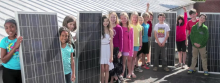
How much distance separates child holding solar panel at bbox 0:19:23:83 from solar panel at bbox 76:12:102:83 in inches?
51.9

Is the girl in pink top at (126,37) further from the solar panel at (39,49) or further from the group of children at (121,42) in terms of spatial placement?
the solar panel at (39,49)

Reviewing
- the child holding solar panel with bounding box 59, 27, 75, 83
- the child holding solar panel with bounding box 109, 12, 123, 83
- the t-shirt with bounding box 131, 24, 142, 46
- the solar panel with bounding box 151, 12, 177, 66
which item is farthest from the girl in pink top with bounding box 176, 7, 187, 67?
the child holding solar panel with bounding box 59, 27, 75, 83

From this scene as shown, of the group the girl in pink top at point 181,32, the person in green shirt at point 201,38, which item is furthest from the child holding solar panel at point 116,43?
the girl in pink top at point 181,32

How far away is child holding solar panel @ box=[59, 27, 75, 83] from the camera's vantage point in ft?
12.8

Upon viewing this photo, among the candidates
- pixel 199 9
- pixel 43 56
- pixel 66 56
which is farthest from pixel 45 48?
pixel 199 9

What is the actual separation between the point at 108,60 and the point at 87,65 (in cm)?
60

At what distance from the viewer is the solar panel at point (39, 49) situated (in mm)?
3436

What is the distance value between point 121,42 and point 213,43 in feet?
10.3

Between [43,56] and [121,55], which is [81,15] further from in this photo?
[121,55]

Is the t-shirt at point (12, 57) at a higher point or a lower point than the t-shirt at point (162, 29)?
lower

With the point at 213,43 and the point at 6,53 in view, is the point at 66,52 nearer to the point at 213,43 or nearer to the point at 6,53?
the point at 6,53

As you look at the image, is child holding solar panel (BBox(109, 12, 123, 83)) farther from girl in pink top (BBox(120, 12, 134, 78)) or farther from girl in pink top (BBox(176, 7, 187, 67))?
girl in pink top (BBox(176, 7, 187, 67))

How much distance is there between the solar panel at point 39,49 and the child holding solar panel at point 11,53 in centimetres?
12

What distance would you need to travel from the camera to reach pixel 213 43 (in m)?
6.90
